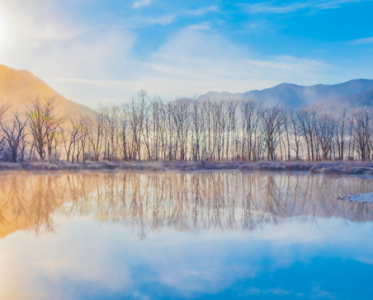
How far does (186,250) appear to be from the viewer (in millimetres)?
5570

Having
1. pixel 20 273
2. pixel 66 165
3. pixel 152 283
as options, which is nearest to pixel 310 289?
pixel 152 283

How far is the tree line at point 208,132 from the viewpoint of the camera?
37781mm

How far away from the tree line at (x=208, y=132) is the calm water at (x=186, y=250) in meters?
28.1

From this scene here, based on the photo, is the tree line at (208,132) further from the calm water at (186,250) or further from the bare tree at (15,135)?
the calm water at (186,250)

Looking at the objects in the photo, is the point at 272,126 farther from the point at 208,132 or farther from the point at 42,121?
the point at 42,121

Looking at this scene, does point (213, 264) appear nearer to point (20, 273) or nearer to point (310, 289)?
point (310, 289)

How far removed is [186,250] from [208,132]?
114ft

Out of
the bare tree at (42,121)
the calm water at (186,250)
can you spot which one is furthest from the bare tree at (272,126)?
the calm water at (186,250)

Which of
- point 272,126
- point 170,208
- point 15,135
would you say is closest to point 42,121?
point 15,135

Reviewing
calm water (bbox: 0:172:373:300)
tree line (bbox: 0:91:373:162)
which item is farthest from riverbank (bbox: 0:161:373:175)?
calm water (bbox: 0:172:373:300)

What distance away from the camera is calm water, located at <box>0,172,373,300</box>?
165 inches

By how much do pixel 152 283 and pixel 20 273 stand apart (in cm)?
214

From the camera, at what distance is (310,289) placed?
418 centimetres

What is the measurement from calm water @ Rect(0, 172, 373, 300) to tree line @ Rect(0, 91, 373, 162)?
28113 mm
